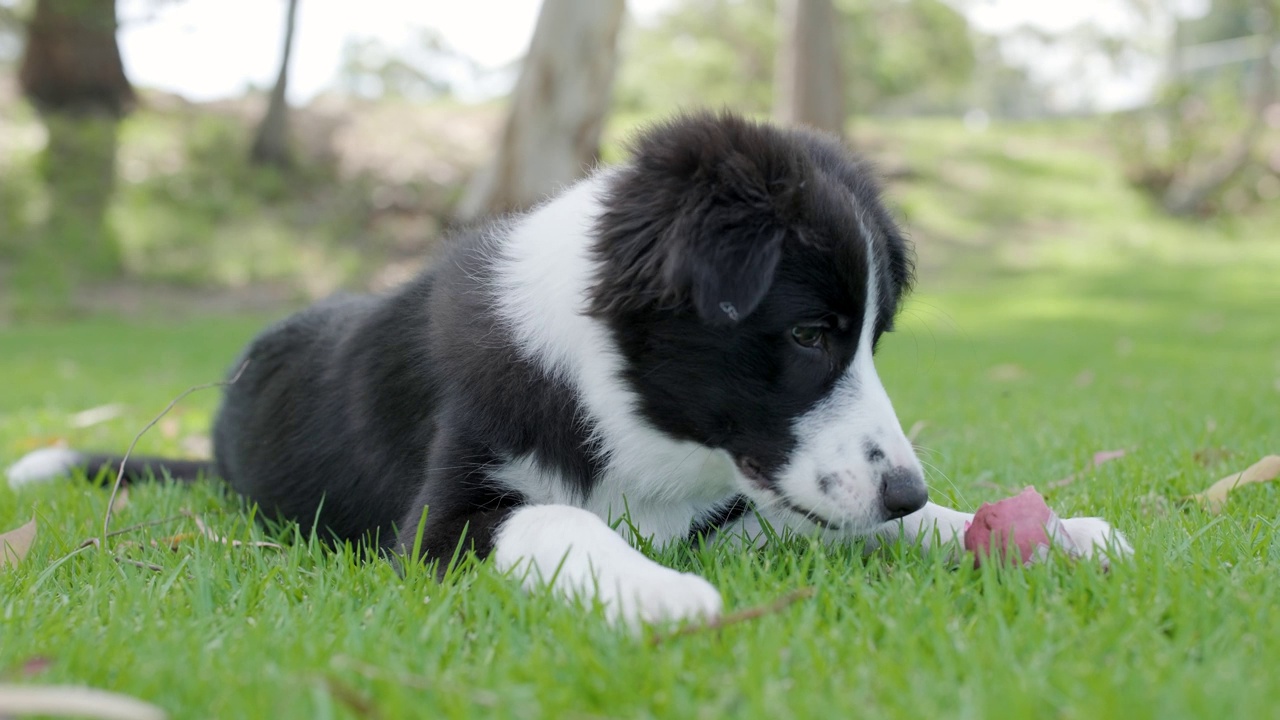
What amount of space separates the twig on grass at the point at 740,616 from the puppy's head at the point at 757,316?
372mm

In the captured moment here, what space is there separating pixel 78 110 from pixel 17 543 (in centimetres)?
1677

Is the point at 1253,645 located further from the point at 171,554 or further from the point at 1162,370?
the point at 1162,370

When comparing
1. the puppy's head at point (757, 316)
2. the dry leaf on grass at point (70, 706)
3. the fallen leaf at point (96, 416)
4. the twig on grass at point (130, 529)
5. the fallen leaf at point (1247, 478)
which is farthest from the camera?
the fallen leaf at point (96, 416)

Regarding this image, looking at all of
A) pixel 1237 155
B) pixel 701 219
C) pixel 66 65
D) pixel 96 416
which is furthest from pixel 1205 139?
pixel 701 219

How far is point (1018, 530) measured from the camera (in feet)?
7.82

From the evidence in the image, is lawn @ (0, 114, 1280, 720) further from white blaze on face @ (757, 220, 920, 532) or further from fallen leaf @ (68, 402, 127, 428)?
fallen leaf @ (68, 402, 127, 428)

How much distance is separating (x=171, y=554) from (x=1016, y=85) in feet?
207

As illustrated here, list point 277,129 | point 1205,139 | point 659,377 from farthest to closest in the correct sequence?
point 1205,139 < point 277,129 < point 659,377

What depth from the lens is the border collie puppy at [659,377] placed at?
2355 millimetres

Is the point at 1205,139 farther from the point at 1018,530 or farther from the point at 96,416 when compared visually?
the point at 1018,530

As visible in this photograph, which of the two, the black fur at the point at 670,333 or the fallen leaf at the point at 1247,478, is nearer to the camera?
the black fur at the point at 670,333

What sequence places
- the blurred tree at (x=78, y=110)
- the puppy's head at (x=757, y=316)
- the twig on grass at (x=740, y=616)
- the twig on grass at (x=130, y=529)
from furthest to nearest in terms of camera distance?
the blurred tree at (x=78, y=110), the twig on grass at (x=130, y=529), the puppy's head at (x=757, y=316), the twig on grass at (x=740, y=616)

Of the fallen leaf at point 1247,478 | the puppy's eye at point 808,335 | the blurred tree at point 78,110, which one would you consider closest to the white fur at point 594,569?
the puppy's eye at point 808,335

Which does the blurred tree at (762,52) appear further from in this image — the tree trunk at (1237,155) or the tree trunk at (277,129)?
the tree trunk at (277,129)
